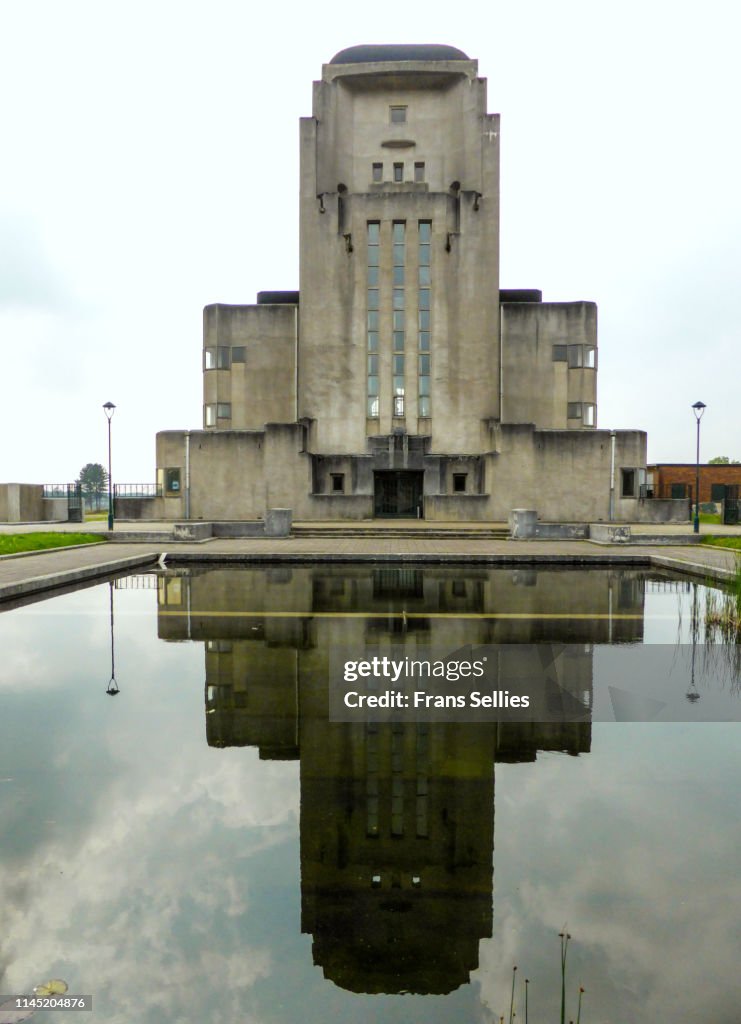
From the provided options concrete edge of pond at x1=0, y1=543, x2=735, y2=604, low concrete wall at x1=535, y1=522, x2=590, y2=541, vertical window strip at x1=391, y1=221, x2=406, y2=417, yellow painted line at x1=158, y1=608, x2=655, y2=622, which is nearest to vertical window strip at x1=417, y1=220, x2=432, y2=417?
vertical window strip at x1=391, y1=221, x2=406, y2=417

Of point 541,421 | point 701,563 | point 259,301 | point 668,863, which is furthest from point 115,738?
point 259,301

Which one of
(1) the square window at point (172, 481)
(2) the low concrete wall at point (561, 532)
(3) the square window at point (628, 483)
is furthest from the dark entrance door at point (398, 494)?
(2) the low concrete wall at point (561, 532)

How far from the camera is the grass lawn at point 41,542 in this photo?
67.0 ft

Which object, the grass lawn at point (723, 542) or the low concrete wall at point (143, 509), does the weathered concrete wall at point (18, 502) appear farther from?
the grass lawn at point (723, 542)

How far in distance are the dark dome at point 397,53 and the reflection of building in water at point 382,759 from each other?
142 feet

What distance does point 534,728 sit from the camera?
6.04m

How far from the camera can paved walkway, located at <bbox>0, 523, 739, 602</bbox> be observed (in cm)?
1538

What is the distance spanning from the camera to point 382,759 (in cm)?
518

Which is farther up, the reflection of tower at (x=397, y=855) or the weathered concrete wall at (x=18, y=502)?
the weathered concrete wall at (x=18, y=502)

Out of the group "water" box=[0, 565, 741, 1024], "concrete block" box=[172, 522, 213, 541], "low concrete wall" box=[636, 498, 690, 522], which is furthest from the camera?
"low concrete wall" box=[636, 498, 690, 522]

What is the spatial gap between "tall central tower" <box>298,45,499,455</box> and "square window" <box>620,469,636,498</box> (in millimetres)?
8517

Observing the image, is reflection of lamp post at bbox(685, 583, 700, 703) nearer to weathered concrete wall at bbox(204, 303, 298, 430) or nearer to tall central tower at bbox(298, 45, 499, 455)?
tall central tower at bbox(298, 45, 499, 455)

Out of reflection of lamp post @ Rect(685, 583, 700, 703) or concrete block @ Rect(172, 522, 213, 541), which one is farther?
concrete block @ Rect(172, 522, 213, 541)

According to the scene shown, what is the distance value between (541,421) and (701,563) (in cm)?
2714
